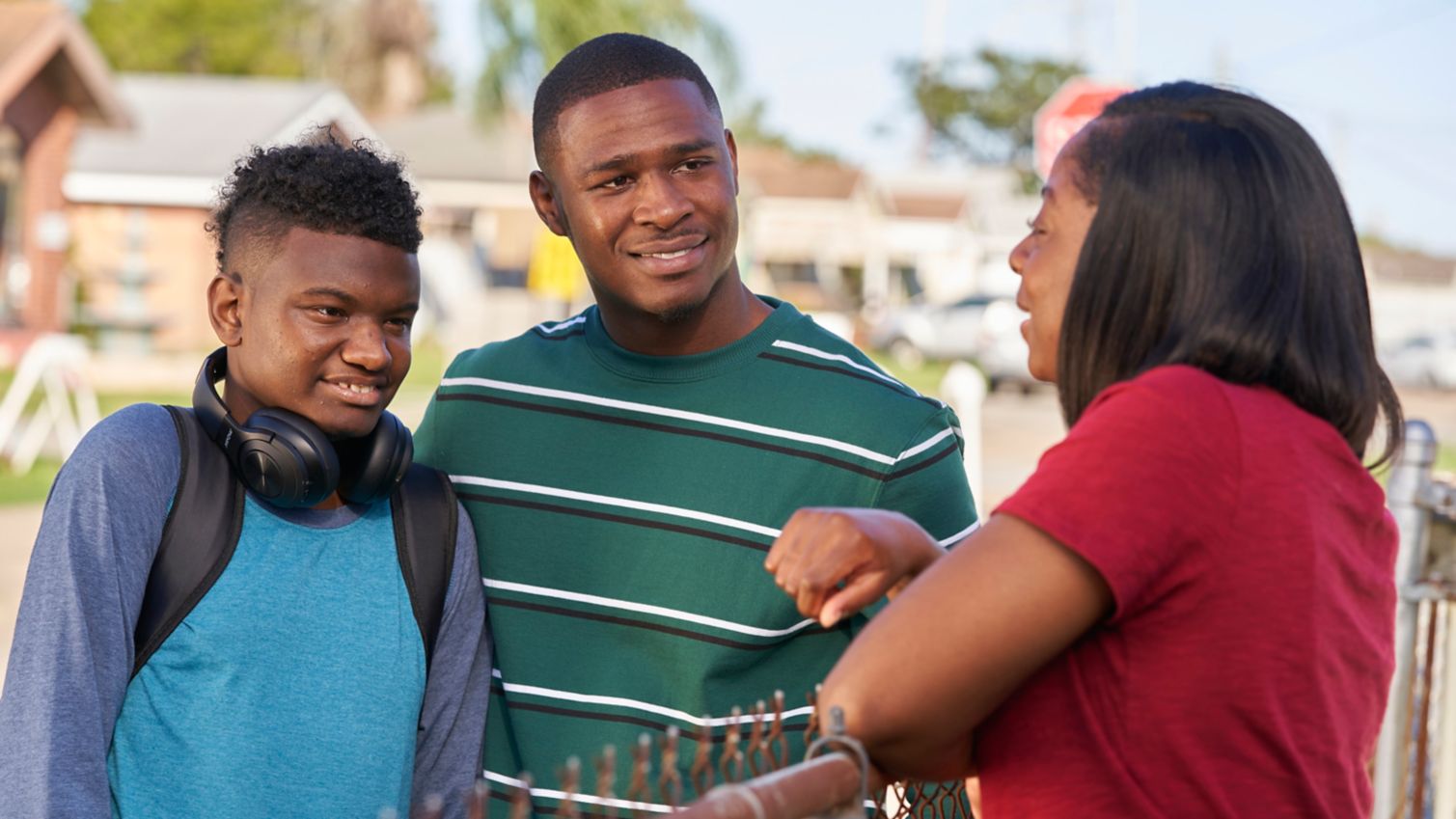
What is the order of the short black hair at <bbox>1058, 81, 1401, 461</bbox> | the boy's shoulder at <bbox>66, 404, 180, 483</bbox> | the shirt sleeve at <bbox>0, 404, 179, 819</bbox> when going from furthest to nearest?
the boy's shoulder at <bbox>66, 404, 180, 483</bbox> → the shirt sleeve at <bbox>0, 404, 179, 819</bbox> → the short black hair at <bbox>1058, 81, 1401, 461</bbox>

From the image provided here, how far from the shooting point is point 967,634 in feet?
5.02

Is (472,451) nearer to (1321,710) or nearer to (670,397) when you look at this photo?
(670,397)

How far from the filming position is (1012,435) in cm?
2080

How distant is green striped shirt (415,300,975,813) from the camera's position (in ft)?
8.73

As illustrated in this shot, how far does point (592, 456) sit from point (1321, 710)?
1.52 metres

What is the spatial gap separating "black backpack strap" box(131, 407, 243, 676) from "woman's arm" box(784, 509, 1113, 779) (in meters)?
1.16

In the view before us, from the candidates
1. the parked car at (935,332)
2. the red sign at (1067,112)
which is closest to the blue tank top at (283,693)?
the red sign at (1067,112)

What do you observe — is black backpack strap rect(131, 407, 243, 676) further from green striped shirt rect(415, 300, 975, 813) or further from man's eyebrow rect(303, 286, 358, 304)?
green striped shirt rect(415, 300, 975, 813)

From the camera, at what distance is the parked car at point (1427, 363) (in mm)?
42750

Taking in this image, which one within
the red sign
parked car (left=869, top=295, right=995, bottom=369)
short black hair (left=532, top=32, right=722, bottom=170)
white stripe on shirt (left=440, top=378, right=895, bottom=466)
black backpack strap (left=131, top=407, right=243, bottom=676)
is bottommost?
black backpack strap (left=131, top=407, right=243, bottom=676)

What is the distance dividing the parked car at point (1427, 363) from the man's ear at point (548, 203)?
141ft

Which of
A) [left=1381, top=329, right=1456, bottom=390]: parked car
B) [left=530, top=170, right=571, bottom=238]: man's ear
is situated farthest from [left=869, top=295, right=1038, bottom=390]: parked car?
[left=530, top=170, right=571, bottom=238]: man's ear

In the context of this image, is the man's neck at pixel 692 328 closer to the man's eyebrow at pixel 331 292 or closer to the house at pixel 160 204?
the man's eyebrow at pixel 331 292

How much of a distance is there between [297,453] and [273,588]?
0.21 metres
